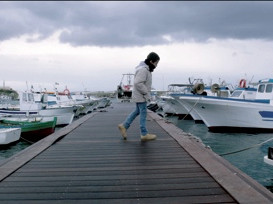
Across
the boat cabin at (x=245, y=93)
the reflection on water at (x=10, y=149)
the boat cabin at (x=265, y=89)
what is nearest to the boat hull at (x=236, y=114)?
the boat cabin at (x=265, y=89)

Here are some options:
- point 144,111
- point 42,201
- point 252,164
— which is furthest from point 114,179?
point 252,164

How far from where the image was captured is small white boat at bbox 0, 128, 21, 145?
16281 mm

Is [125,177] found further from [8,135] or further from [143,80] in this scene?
[8,135]

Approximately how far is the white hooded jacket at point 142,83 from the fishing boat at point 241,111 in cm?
1332

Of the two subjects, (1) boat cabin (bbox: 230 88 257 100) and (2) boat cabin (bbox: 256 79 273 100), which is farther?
(1) boat cabin (bbox: 230 88 257 100)

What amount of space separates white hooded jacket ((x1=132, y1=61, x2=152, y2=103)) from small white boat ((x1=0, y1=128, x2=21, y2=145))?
449 inches

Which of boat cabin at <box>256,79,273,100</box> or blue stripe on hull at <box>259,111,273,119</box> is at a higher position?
boat cabin at <box>256,79,273,100</box>

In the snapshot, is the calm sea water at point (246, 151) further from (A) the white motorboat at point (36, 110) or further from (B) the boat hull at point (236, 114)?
(A) the white motorboat at point (36, 110)

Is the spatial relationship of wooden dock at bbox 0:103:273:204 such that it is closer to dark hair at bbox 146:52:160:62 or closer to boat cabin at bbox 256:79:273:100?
dark hair at bbox 146:52:160:62

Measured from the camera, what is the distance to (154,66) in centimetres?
705

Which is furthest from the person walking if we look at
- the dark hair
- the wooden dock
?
the wooden dock

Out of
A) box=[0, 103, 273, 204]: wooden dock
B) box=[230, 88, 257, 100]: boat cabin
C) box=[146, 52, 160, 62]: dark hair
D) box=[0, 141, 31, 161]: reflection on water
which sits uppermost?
A: box=[146, 52, 160, 62]: dark hair

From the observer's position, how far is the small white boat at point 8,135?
53.4 ft

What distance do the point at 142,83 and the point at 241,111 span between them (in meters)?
15.6
